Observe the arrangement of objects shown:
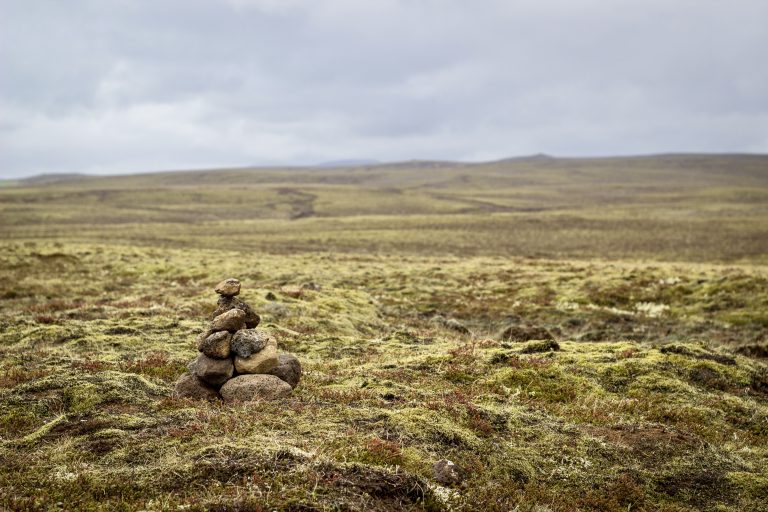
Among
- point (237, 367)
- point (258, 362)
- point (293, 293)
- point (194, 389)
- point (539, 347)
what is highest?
point (258, 362)

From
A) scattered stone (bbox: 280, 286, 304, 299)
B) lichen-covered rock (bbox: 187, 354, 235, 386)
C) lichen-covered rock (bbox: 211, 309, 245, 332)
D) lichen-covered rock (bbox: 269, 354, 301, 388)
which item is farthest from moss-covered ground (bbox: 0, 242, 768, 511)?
scattered stone (bbox: 280, 286, 304, 299)

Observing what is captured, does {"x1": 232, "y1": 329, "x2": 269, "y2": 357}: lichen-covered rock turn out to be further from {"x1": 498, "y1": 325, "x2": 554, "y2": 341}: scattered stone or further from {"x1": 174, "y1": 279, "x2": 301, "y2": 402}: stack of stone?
{"x1": 498, "y1": 325, "x2": 554, "y2": 341}: scattered stone

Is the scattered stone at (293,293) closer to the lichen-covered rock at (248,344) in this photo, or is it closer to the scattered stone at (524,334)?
the scattered stone at (524,334)

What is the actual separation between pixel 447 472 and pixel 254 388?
4.96 m

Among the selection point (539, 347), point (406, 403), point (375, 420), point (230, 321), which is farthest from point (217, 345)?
point (539, 347)

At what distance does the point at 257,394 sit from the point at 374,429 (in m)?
2.97

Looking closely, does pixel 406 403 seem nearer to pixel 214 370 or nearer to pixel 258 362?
pixel 258 362

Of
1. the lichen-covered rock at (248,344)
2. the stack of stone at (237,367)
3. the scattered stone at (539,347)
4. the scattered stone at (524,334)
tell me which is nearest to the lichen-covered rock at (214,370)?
the stack of stone at (237,367)

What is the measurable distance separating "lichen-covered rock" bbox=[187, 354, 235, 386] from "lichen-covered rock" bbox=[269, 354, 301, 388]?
0.95 meters

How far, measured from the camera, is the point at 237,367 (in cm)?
1227

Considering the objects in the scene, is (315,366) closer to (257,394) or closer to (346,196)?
(257,394)

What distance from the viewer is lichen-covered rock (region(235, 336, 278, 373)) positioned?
40.1 ft

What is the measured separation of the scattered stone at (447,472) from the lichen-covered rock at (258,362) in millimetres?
4962

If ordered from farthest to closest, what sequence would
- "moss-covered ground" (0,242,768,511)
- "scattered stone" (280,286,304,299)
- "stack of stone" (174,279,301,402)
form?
"scattered stone" (280,286,304,299), "stack of stone" (174,279,301,402), "moss-covered ground" (0,242,768,511)
